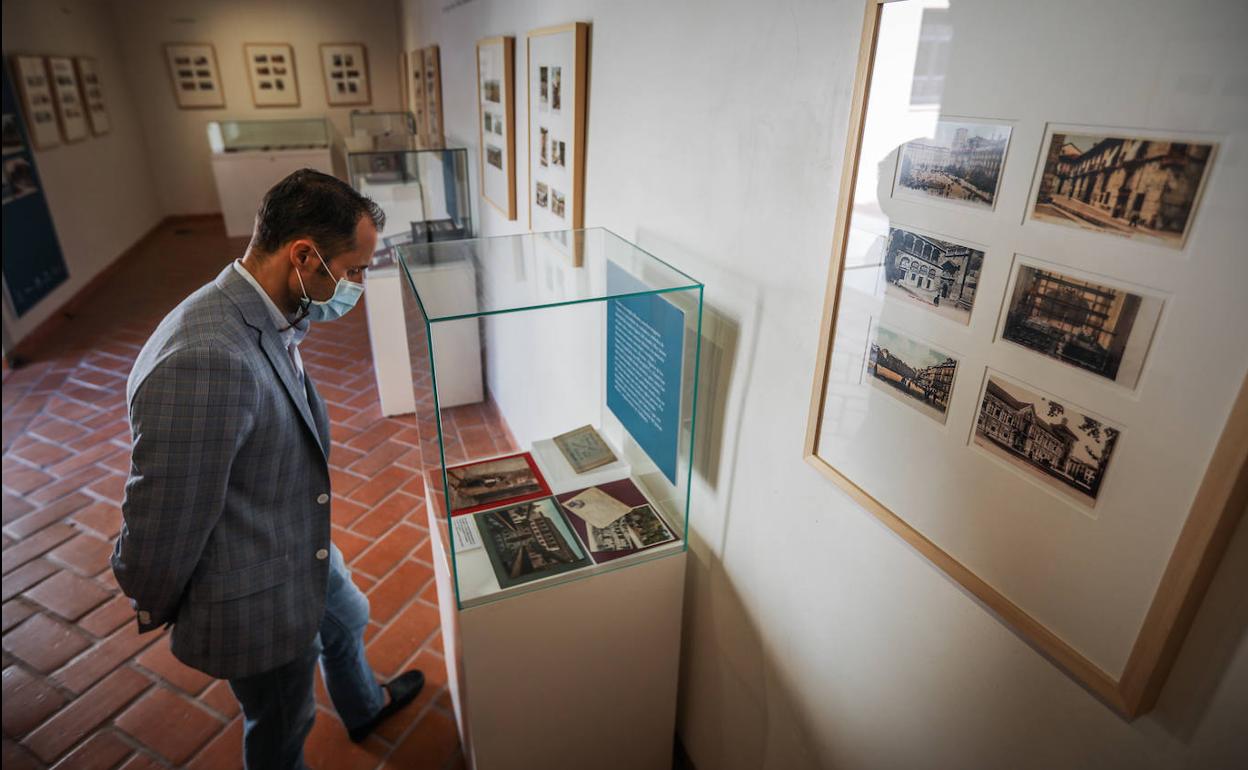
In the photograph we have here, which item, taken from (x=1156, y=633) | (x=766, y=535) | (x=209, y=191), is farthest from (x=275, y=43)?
(x=1156, y=633)

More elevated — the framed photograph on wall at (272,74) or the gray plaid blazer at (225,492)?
the framed photograph on wall at (272,74)

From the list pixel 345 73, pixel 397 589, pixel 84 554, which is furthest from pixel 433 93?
pixel 345 73

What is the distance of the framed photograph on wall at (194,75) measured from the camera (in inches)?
396

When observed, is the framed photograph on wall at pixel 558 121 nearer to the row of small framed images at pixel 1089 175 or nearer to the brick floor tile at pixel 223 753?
the row of small framed images at pixel 1089 175

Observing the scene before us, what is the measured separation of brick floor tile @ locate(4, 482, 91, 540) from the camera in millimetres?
3502

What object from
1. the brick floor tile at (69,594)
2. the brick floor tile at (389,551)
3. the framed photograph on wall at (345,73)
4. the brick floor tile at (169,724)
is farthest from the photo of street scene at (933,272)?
the framed photograph on wall at (345,73)

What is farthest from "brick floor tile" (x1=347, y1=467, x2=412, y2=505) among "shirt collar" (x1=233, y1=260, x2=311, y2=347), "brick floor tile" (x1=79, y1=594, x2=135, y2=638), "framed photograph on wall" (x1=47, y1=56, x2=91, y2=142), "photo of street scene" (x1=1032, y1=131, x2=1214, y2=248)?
"framed photograph on wall" (x1=47, y1=56, x2=91, y2=142)

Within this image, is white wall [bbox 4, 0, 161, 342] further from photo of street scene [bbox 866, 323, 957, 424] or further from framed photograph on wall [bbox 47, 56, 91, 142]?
photo of street scene [bbox 866, 323, 957, 424]

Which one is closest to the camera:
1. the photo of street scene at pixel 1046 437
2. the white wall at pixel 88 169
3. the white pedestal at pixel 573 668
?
the photo of street scene at pixel 1046 437

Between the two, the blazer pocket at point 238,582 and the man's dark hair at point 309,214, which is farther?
the blazer pocket at point 238,582

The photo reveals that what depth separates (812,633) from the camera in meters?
1.55

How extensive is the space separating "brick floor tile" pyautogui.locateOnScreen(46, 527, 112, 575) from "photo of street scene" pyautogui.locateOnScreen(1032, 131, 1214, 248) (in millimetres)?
4044

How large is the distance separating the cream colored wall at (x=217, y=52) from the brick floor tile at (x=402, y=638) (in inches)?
398

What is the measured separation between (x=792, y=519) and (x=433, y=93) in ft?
19.2
